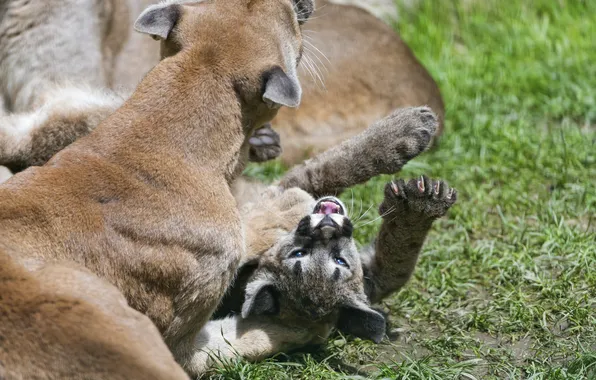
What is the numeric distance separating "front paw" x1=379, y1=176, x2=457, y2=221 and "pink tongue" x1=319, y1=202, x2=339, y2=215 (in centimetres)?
28

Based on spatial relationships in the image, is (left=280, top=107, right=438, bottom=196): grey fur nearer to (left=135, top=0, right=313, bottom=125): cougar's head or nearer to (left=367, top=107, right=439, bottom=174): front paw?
(left=367, top=107, right=439, bottom=174): front paw

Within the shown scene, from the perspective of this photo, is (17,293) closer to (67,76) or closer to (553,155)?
(67,76)

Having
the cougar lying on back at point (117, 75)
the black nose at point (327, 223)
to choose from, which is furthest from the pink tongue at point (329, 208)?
the cougar lying on back at point (117, 75)

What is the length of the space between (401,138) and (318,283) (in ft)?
3.21

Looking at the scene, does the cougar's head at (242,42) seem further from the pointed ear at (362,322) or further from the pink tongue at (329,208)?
the pointed ear at (362,322)

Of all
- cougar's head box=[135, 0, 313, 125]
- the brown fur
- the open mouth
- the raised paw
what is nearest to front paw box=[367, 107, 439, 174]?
the open mouth

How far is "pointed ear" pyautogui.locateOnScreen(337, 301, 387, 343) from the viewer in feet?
15.4

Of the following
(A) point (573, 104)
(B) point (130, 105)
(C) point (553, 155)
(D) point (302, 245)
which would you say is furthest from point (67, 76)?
(A) point (573, 104)

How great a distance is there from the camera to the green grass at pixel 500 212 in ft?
15.4

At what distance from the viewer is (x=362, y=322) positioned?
474 cm

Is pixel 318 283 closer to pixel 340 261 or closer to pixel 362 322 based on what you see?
pixel 340 261

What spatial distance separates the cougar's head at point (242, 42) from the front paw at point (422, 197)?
31.5 inches

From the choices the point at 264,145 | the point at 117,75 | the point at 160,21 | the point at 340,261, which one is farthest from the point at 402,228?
the point at 117,75

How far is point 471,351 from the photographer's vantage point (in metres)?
4.77
